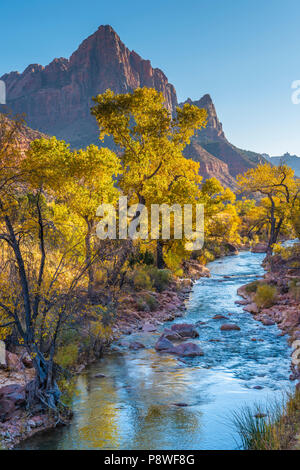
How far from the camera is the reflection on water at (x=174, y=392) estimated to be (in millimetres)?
7332

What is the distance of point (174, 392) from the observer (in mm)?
9805

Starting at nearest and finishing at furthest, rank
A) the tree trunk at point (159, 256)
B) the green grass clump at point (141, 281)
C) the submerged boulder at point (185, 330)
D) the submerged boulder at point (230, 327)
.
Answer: the submerged boulder at point (185, 330) < the submerged boulder at point (230, 327) < the green grass clump at point (141, 281) < the tree trunk at point (159, 256)

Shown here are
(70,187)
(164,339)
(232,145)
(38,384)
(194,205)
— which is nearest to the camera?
(38,384)

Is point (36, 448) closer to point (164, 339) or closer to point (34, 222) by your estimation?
point (34, 222)

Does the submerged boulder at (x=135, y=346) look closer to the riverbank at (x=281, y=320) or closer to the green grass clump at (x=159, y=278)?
the riverbank at (x=281, y=320)

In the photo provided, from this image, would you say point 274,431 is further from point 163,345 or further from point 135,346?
point 135,346

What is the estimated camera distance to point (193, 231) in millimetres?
26188

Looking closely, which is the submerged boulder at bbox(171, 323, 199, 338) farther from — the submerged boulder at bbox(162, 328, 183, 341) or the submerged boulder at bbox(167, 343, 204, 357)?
the submerged boulder at bbox(167, 343, 204, 357)

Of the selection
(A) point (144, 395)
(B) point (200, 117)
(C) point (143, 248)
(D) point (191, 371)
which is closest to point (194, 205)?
(C) point (143, 248)

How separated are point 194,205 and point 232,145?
171063 mm

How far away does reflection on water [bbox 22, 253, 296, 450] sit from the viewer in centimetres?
733

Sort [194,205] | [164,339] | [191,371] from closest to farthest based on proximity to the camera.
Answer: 1. [191,371]
2. [164,339]
3. [194,205]

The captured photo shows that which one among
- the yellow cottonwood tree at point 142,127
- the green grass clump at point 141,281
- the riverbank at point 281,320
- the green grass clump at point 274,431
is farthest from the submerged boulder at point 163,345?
the yellow cottonwood tree at point 142,127

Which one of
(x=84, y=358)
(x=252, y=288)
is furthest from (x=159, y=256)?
(x=84, y=358)
